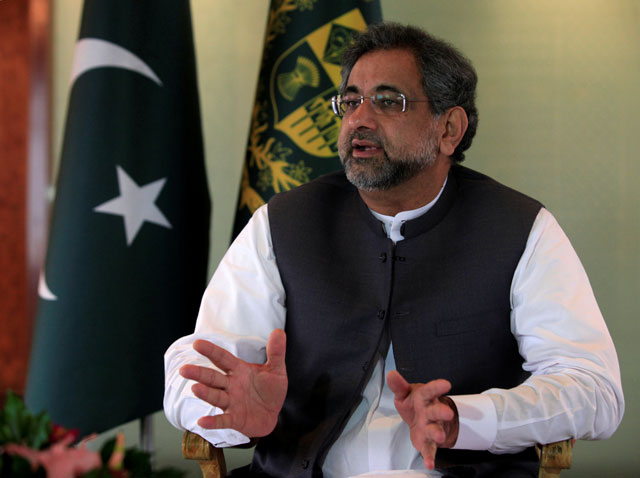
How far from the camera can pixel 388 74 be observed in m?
2.08

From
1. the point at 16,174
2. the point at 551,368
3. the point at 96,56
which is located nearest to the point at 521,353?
the point at 551,368

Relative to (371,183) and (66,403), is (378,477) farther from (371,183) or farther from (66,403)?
(66,403)

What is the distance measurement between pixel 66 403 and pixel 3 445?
1.74 meters

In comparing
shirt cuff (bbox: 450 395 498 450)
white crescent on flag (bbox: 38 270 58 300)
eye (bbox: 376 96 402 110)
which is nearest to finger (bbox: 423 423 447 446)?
shirt cuff (bbox: 450 395 498 450)

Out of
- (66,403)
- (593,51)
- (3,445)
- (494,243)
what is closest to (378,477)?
(494,243)

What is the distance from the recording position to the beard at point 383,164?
6.59 feet

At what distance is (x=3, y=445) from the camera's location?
850 mm

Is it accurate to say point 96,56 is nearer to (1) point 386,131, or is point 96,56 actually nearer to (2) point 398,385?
(1) point 386,131

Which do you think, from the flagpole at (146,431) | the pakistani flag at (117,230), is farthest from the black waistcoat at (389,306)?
the flagpole at (146,431)

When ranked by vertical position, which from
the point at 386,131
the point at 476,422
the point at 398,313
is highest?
the point at 386,131

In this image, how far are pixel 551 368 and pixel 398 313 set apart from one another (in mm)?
427

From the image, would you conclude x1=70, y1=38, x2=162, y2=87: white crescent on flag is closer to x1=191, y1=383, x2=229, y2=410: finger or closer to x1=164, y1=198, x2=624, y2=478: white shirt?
x1=164, y1=198, x2=624, y2=478: white shirt

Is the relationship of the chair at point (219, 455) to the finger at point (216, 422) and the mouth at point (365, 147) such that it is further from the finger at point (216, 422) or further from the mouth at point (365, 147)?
the mouth at point (365, 147)

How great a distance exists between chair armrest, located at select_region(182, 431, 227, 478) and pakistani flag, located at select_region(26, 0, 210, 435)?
943 mm
